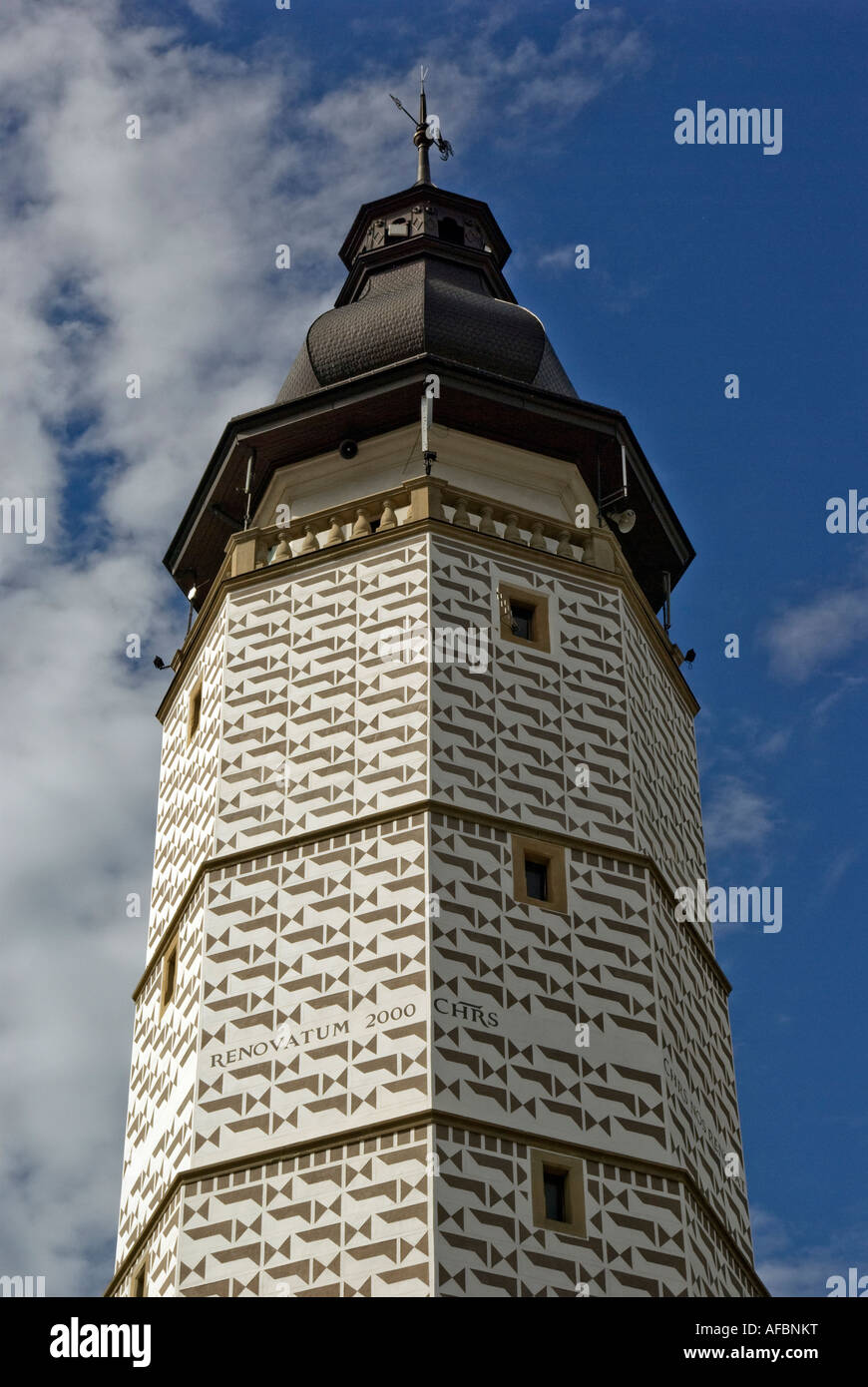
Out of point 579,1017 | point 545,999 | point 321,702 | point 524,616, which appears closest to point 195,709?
point 321,702

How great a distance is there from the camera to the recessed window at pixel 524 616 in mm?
25297

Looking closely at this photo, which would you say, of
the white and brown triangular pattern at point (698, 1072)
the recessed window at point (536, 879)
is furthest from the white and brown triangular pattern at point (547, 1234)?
the recessed window at point (536, 879)

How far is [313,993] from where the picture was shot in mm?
22141

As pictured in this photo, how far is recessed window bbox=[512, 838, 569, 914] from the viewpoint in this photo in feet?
75.4

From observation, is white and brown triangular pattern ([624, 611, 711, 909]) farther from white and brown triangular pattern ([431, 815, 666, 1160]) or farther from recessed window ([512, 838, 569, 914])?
white and brown triangular pattern ([431, 815, 666, 1160])

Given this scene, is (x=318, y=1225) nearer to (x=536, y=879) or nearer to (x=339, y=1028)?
(x=339, y=1028)

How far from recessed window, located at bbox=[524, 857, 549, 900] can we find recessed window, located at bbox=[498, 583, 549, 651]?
2752mm

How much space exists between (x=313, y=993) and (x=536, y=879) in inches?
97.5

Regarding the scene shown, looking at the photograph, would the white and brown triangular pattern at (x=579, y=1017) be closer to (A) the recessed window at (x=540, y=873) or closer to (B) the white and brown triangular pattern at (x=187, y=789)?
(A) the recessed window at (x=540, y=873)

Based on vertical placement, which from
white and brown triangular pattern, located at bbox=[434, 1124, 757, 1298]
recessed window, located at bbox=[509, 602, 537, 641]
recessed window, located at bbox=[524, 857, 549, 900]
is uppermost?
recessed window, located at bbox=[509, 602, 537, 641]

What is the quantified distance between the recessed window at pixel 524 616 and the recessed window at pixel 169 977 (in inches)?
179

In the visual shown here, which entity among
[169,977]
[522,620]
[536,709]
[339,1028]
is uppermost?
[522,620]

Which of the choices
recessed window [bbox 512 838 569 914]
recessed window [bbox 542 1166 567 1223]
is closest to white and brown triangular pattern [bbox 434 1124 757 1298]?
recessed window [bbox 542 1166 567 1223]
